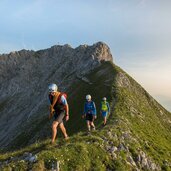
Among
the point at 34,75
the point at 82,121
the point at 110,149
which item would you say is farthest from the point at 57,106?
the point at 34,75

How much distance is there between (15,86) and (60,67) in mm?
28205

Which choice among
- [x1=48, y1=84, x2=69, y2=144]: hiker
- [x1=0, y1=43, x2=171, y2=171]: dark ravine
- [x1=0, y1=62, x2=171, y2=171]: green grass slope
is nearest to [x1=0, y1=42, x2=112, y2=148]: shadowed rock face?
[x1=0, y1=43, x2=171, y2=171]: dark ravine

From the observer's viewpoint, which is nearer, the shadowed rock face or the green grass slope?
the green grass slope

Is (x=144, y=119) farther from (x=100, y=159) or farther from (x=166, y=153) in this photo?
(x=100, y=159)

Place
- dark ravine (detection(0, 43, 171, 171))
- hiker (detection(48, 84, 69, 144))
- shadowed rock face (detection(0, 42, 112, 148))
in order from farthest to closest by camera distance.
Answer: shadowed rock face (detection(0, 42, 112, 148)) < dark ravine (detection(0, 43, 171, 171)) < hiker (detection(48, 84, 69, 144))

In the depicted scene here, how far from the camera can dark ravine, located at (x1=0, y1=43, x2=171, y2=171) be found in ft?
82.1

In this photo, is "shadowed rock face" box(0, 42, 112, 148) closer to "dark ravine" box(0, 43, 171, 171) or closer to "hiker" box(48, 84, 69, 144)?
"dark ravine" box(0, 43, 171, 171)

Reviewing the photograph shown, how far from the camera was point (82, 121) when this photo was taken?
54250 millimetres

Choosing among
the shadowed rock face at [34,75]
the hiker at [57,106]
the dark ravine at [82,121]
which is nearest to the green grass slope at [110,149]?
the dark ravine at [82,121]

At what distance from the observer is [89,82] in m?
85.6

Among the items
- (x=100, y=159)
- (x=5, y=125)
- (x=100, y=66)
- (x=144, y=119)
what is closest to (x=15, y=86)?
(x=5, y=125)

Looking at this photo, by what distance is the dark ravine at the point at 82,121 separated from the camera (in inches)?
985

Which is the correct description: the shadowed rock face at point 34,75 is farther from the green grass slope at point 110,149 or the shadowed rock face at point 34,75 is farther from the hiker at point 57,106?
the hiker at point 57,106

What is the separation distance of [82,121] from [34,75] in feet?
303
